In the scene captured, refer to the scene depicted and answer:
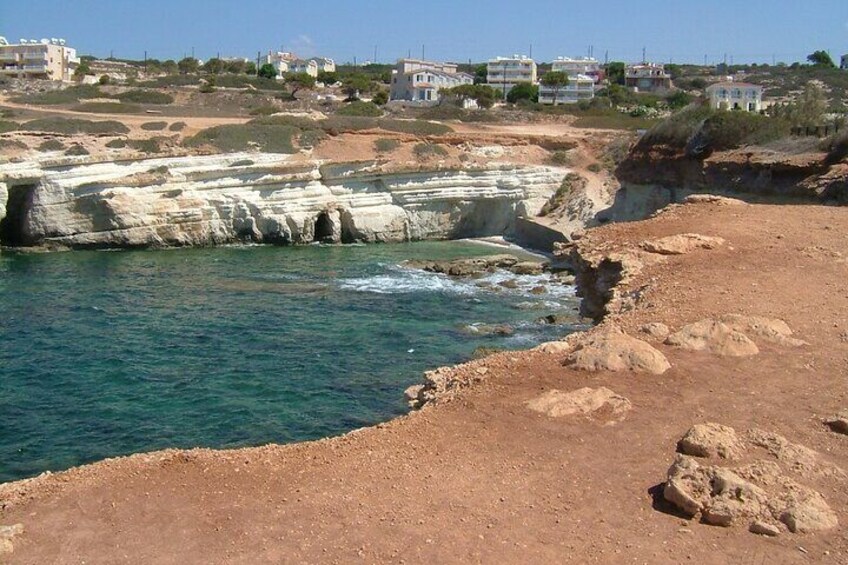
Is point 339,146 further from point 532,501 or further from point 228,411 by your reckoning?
point 532,501

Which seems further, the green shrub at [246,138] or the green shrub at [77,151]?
the green shrub at [246,138]

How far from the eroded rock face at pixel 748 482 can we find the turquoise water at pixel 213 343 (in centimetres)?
856

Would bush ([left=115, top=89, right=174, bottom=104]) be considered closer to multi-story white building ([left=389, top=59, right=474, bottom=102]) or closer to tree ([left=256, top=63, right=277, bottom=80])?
multi-story white building ([left=389, top=59, right=474, bottom=102])

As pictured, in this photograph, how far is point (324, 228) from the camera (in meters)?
42.5

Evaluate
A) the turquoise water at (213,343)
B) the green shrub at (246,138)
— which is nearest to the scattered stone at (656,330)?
the turquoise water at (213,343)

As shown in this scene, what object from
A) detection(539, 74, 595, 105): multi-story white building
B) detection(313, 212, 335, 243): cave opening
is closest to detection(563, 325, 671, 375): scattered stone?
detection(313, 212, 335, 243): cave opening

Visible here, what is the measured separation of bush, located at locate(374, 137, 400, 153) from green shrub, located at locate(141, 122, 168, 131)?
458 inches

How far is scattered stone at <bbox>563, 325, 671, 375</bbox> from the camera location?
11.7 meters

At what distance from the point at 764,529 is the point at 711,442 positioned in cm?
162

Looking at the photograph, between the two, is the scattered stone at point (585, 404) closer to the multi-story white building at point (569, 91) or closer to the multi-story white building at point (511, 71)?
the multi-story white building at point (569, 91)

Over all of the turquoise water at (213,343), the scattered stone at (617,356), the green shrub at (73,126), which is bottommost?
the turquoise water at (213,343)

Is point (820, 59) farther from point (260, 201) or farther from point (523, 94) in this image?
point (260, 201)

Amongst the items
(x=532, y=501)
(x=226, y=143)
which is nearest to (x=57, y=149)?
(x=226, y=143)

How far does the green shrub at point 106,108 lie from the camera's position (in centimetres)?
5328
